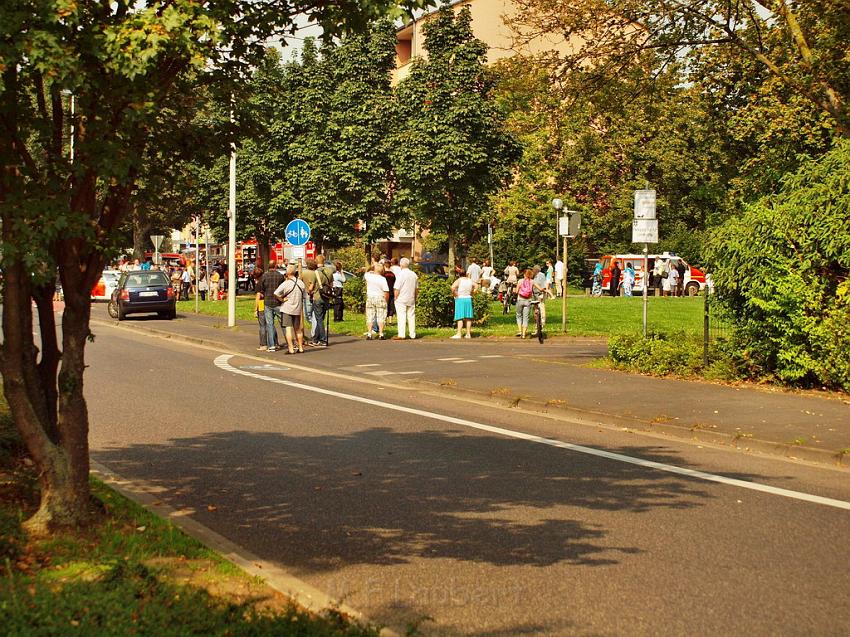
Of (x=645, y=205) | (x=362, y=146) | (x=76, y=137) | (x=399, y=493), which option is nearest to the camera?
(x=76, y=137)

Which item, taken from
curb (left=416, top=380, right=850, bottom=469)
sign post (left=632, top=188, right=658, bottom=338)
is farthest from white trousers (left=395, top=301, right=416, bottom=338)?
curb (left=416, top=380, right=850, bottom=469)

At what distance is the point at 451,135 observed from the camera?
142 ft

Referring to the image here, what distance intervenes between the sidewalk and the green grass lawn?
300 centimetres

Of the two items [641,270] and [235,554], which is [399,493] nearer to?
[235,554]

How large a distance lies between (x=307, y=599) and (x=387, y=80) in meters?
45.3

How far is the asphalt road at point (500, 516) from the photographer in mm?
5863

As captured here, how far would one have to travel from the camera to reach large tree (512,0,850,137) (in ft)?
60.0

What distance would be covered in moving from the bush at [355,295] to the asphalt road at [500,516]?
87.2 ft

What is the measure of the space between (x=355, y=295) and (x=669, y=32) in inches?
931

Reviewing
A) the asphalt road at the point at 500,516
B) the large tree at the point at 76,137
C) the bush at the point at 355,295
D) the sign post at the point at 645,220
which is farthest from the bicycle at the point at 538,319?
the large tree at the point at 76,137

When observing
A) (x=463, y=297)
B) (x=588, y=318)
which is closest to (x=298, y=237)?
(x=463, y=297)

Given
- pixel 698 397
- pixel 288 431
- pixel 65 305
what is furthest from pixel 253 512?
pixel 698 397

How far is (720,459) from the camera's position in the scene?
10.9 m

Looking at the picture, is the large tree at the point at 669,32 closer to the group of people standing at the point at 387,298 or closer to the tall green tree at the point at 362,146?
the group of people standing at the point at 387,298
